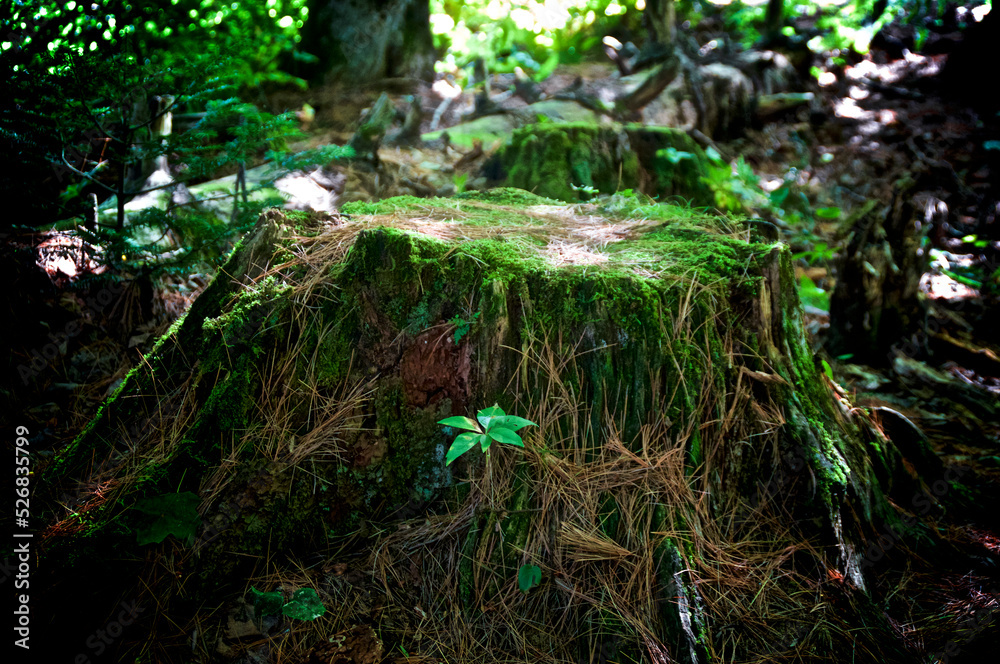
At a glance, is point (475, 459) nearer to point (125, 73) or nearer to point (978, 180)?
point (125, 73)

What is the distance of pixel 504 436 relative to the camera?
185 centimetres

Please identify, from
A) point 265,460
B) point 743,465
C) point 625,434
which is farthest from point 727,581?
point 265,460

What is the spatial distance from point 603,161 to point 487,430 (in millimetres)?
3909

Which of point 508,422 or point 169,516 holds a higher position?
point 508,422

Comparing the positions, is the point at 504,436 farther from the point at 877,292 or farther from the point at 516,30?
the point at 516,30

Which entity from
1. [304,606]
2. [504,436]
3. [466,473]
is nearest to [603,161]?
[466,473]

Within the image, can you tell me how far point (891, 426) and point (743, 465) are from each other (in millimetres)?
1387

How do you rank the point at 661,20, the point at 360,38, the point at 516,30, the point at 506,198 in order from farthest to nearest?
the point at 516,30
the point at 661,20
the point at 360,38
the point at 506,198

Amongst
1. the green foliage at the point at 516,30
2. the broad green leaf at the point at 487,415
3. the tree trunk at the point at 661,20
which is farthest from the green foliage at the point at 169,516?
the tree trunk at the point at 661,20

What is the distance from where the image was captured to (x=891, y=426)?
3051 mm

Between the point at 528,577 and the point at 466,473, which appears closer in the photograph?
the point at 528,577

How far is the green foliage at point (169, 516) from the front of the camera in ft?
6.22

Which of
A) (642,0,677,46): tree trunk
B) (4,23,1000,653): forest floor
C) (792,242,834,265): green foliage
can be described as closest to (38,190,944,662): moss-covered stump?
(4,23,1000,653): forest floor

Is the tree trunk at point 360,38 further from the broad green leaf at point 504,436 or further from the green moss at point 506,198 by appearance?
the broad green leaf at point 504,436
